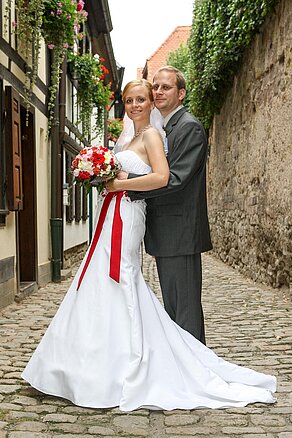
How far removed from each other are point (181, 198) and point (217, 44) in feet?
26.0

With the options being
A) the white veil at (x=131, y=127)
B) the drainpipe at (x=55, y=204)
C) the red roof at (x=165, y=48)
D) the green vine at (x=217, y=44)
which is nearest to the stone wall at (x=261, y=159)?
the green vine at (x=217, y=44)

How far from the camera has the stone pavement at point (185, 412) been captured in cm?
295

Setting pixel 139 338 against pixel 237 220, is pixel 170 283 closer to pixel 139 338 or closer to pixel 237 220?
pixel 139 338

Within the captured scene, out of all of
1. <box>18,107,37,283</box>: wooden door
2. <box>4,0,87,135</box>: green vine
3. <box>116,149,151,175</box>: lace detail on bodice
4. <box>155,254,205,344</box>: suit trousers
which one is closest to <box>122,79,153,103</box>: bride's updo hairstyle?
<box>116,149,151,175</box>: lace detail on bodice

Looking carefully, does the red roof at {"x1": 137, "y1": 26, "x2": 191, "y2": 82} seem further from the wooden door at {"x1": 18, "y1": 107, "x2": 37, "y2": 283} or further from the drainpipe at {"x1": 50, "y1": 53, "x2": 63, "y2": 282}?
the wooden door at {"x1": 18, "y1": 107, "x2": 37, "y2": 283}

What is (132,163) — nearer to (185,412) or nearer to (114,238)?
(114,238)

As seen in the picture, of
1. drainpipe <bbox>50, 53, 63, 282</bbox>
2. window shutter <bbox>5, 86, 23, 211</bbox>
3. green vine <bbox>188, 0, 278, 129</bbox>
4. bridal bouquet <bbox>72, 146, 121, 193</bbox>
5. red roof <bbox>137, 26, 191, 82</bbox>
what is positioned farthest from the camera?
red roof <bbox>137, 26, 191, 82</bbox>

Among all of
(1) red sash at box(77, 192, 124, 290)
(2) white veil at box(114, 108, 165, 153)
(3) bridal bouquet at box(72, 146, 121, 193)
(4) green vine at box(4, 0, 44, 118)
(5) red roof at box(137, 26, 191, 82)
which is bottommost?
(1) red sash at box(77, 192, 124, 290)

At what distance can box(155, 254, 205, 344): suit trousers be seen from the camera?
3.65 m

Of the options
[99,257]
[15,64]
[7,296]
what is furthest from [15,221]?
[99,257]

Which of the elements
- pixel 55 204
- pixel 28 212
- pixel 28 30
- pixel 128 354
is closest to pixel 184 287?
pixel 128 354

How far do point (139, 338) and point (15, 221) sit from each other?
398cm

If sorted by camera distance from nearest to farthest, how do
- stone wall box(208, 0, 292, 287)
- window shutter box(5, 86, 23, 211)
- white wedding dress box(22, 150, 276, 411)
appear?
white wedding dress box(22, 150, 276, 411) < window shutter box(5, 86, 23, 211) < stone wall box(208, 0, 292, 287)

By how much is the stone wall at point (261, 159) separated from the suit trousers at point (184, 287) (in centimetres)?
374
